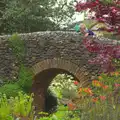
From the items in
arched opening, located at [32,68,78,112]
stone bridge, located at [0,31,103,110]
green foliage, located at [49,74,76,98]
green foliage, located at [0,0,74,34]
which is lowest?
green foliage, located at [49,74,76,98]

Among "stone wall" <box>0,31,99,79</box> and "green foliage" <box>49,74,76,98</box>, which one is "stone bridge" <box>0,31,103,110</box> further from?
"green foliage" <box>49,74,76,98</box>

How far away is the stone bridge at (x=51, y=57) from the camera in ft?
35.5

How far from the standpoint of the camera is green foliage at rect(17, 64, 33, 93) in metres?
11.5

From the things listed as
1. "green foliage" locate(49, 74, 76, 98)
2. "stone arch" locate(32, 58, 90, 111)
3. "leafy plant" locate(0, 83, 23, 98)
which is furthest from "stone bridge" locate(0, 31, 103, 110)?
"green foliage" locate(49, 74, 76, 98)

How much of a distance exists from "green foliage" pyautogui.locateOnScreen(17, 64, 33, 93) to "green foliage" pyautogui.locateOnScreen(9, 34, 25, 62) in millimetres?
316

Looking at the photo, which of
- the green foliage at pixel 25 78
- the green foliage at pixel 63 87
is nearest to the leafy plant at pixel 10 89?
the green foliage at pixel 25 78

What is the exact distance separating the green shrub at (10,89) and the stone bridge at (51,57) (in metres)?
0.45

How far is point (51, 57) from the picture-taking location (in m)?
11.2

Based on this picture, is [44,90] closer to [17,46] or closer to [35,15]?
[17,46]

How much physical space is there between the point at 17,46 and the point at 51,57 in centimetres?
109

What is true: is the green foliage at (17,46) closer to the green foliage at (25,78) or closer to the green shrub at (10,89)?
the green foliage at (25,78)

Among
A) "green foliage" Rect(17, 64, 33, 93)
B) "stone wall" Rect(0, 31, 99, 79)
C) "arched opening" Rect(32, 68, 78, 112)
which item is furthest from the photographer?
"arched opening" Rect(32, 68, 78, 112)

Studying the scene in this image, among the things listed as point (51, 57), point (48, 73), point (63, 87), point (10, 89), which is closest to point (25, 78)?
point (10, 89)

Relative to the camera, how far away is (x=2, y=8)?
63.3ft
